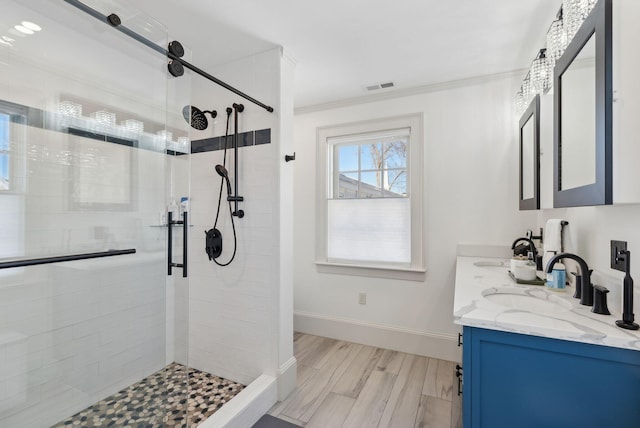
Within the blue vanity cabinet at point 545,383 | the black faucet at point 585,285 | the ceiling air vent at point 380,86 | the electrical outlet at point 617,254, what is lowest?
the blue vanity cabinet at point 545,383

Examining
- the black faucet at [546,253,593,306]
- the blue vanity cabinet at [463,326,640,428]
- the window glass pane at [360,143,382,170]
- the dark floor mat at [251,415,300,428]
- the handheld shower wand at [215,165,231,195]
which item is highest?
the window glass pane at [360,143,382,170]

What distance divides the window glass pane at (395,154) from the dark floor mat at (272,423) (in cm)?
222

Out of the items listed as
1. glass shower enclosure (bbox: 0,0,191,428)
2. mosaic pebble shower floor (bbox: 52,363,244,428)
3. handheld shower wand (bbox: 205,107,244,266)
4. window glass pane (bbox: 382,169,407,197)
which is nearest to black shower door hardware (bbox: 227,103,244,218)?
handheld shower wand (bbox: 205,107,244,266)

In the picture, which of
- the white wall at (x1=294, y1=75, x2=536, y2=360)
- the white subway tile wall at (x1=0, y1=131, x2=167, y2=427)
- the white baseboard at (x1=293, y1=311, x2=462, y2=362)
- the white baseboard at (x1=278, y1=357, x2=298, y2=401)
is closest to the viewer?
the white subway tile wall at (x1=0, y1=131, x2=167, y2=427)

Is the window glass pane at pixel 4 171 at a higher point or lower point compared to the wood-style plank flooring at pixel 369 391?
higher

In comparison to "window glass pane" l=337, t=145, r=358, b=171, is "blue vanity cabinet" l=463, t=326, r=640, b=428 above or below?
below

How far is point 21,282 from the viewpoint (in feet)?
4.61

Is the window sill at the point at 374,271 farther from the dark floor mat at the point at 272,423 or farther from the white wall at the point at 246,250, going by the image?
the dark floor mat at the point at 272,423

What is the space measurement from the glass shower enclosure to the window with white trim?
1582 mm

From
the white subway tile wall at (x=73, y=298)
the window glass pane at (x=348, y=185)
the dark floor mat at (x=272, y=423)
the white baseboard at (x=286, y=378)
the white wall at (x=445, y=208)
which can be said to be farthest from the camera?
the window glass pane at (x=348, y=185)

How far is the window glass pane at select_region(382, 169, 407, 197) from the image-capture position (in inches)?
111

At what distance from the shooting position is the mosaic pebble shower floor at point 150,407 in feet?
5.02

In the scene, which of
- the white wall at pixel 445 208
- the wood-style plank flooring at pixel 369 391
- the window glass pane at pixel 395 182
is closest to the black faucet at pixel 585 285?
the wood-style plank flooring at pixel 369 391

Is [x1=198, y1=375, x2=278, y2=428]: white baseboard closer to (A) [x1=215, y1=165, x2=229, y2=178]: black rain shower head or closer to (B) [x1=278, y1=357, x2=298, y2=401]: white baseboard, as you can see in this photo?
(B) [x1=278, y1=357, x2=298, y2=401]: white baseboard
